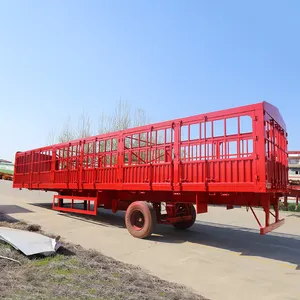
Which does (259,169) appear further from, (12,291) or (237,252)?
(12,291)

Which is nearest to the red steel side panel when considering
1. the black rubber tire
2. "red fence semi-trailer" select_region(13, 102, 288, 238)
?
"red fence semi-trailer" select_region(13, 102, 288, 238)

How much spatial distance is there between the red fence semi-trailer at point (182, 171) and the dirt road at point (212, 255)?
674mm

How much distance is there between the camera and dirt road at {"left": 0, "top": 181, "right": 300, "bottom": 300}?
14.9 feet

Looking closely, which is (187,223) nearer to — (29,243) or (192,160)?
(192,160)

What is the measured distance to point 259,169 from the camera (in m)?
5.72

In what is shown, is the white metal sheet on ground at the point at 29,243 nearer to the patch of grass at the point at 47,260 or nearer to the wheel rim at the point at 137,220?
the patch of grass at the point at 47,260

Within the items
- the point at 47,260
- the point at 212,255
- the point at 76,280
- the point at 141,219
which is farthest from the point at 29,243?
the point at 212,255

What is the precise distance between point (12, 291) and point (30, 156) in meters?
11.8

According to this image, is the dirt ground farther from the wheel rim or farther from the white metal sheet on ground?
the wheel rim

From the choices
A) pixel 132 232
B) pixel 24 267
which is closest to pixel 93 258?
pixel 24 267

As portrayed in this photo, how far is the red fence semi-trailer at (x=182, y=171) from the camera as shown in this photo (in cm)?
605

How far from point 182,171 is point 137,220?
7.67 ft

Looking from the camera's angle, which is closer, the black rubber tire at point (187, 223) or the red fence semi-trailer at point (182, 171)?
the red fence semi-trailer at point (182, 171)

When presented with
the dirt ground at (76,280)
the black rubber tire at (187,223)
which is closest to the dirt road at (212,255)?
the black rubber tire at (187,223)
